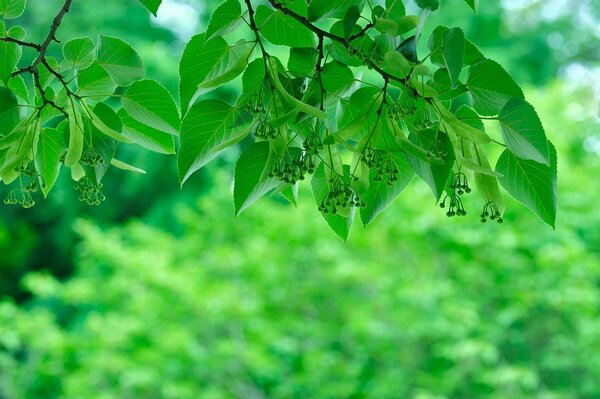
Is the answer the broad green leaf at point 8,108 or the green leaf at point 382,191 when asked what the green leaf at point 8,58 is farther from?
the green leaf at point 382,191

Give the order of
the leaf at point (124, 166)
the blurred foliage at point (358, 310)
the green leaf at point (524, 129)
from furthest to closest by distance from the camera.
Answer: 1. the blurred foliage at point (358, 310)
2. the leaf at point (124, 166)
3. the green leaf at point (524, 129)

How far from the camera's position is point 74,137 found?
0.59 metres

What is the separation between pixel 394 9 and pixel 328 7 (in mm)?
51

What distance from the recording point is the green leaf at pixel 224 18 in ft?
1.84

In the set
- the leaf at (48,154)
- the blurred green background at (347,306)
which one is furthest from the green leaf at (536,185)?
the blurred green background at (347,306)

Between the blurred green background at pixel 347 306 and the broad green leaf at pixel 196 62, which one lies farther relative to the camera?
the blurred green background at pixel 347 306

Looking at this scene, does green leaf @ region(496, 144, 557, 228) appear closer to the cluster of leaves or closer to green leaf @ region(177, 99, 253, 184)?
the cluster of leaves

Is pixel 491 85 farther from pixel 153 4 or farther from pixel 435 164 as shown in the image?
pixel 153 4

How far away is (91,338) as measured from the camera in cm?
496

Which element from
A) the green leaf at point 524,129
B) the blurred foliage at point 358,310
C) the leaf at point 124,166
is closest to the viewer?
the green leaf at point 524,129

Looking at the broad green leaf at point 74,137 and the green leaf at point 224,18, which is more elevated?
the green leaf at point 224,18

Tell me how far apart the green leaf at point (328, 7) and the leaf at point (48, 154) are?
0.22 m

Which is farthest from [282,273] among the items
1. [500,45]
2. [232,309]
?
[500,45]

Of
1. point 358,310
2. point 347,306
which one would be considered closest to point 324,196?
point 358,310
